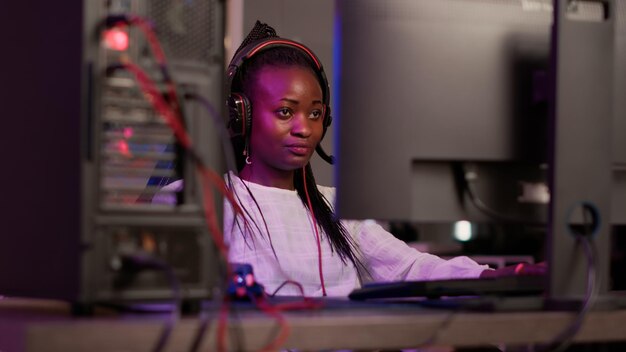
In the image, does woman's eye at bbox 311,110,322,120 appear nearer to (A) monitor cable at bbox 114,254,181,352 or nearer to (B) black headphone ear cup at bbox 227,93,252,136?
(B) black headphone ear cup at bbox 227,93,252,136

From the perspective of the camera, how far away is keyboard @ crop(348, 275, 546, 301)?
3.98ft

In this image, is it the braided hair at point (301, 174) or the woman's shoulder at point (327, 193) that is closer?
the braided hair at point (301, 174)

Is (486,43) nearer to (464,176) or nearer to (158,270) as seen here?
A: (464,176)

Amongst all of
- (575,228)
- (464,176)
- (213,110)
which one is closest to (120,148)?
(213,110)

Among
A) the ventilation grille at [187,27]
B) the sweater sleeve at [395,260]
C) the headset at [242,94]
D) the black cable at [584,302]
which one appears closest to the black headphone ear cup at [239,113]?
the headset at [242,94]

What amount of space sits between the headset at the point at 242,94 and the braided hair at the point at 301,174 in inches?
0.4

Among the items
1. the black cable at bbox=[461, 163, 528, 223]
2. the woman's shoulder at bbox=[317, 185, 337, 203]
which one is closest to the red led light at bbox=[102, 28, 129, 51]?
the black cable at bbox=[461, 163, 528, 223]

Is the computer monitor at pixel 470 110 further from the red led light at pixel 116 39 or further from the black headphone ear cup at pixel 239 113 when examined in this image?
the black headphone ear cup at pixel 239 113

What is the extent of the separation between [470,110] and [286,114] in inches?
34.6

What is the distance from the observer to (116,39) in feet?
3.18

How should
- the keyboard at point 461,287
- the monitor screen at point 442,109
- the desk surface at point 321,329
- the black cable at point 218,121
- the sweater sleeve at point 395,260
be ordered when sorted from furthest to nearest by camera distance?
the sweater sleeve at point 395,260 → the keyboard at point 461,287 → the monitor screen at point 442,109 → the black cable at point 218,121 → the desk surface at point 321,329

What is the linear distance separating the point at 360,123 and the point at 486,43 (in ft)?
0.71

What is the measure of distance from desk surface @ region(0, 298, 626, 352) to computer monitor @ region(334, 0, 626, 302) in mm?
123

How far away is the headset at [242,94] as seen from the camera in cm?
186
